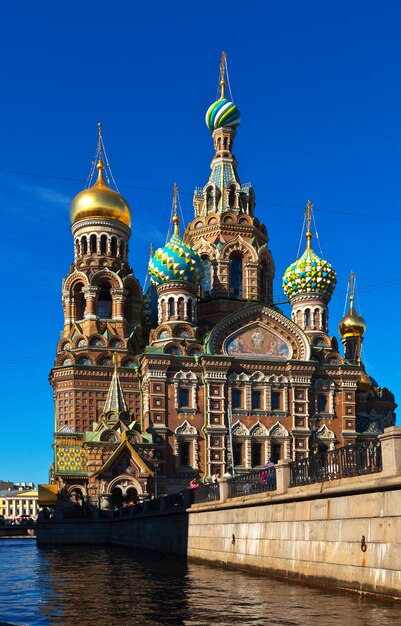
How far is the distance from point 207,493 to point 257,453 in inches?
743

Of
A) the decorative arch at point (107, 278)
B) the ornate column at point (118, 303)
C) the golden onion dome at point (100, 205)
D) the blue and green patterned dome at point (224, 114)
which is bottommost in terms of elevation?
the ornate column at point (118, 303)

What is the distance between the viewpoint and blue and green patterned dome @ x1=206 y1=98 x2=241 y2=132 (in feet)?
170

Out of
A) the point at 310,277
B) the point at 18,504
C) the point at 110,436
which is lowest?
the point at 18,504

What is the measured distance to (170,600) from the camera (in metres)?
14.4

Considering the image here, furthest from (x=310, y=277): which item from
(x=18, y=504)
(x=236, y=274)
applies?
(x=18, y=504)

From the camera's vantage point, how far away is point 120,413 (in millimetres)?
39875

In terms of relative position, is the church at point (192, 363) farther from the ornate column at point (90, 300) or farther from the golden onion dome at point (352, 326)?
the golden onion dome at point (352, 326)

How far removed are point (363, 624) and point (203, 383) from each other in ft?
102

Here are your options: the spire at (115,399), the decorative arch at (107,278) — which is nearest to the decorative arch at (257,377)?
the spire at (115,399)

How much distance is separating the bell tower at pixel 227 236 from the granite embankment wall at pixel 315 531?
23.6 meters

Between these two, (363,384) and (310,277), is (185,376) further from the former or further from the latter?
(363,384)

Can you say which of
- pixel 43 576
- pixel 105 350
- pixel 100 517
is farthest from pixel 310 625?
pixel 105 350

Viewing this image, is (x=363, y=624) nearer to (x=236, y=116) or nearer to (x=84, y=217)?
(x=84, y=217)

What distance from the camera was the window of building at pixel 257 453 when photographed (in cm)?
4184
